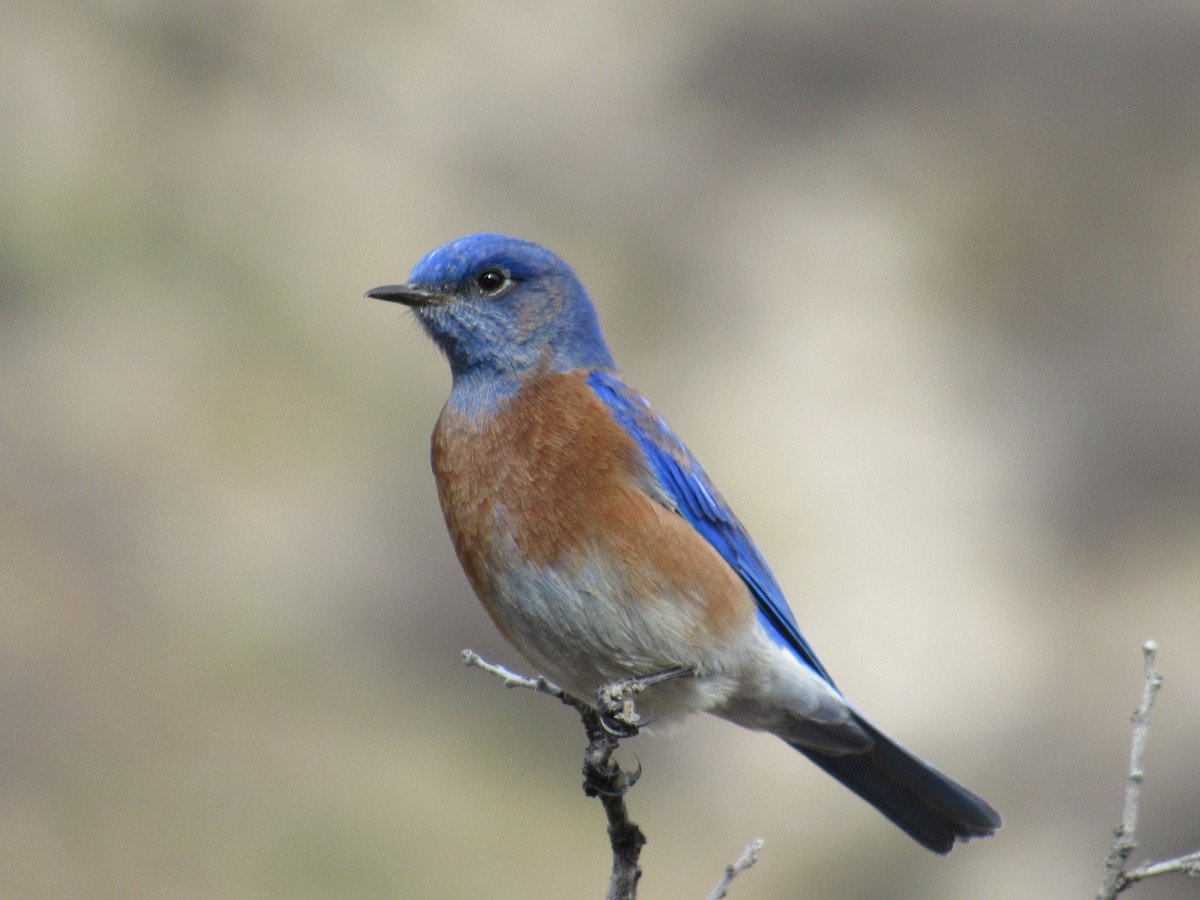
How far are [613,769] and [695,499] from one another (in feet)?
3.93

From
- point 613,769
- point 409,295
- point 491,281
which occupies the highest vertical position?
point 491,281

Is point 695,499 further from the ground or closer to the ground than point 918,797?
further from the ground

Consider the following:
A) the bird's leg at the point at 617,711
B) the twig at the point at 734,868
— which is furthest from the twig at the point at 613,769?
the twig at the point at 734,868

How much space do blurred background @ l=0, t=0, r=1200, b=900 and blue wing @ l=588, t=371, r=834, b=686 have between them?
4820 mm

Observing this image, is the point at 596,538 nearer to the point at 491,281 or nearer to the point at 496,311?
the point at 496,311

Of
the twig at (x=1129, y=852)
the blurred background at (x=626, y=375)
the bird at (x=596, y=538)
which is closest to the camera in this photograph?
the twig at (x=1129, y=852)

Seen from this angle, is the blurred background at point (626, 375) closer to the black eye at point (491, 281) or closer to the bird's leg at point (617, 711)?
the black eye at point (491, 281)

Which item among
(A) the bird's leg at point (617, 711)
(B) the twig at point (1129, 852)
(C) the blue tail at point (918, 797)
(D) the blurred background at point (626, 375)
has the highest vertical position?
(D) the blurred background at point (626, 375)

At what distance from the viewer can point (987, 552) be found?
10.9 meters

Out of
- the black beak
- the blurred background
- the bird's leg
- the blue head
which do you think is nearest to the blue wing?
the blue head

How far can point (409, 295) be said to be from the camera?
451 centimetres

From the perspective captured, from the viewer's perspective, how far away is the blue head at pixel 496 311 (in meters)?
4.50

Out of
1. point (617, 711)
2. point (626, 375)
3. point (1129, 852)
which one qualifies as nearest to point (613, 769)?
point (617, 711)

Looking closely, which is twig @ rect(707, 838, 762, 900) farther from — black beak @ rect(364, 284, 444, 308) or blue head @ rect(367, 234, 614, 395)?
black beak @ rect(364, 284, 444, 308)
